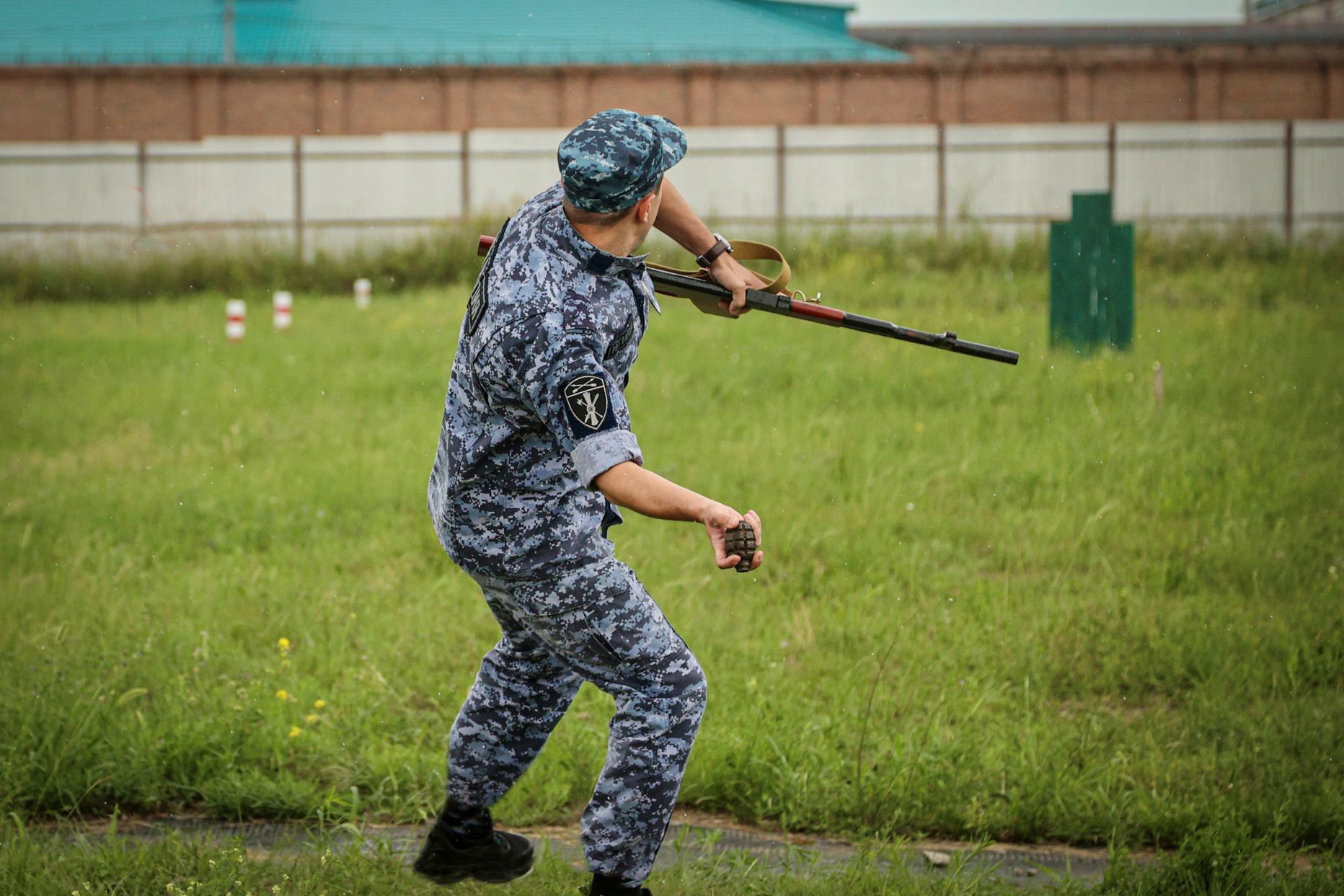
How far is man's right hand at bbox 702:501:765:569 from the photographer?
230 centimetres

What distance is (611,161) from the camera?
251cm

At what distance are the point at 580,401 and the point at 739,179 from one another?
60.4 ft

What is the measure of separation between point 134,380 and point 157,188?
39.4 ft

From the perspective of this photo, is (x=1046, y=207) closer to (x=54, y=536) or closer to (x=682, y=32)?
(x=682, y=32)

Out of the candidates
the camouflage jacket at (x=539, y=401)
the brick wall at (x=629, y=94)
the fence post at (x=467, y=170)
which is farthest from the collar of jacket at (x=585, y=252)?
the brick wall at (x=629, y=94)

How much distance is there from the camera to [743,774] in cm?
385

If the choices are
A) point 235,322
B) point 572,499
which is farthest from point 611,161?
point 235,322

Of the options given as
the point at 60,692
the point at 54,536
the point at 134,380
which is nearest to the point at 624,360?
the point at 60,692

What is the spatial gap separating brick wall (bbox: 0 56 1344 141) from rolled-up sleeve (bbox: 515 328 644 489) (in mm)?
24303

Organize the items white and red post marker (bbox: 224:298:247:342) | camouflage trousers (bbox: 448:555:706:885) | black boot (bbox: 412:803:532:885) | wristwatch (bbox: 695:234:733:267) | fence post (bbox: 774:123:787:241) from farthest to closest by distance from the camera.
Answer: fence post (bbox: 774:123:787:241) → white and red post marker (bbox: 224:298:247:342) → wristwatch (bbox: 695:234:733:267) → black boot (bbox: 412:803:532:885) → camouflage trousers (bbox: 448:555:706:885)

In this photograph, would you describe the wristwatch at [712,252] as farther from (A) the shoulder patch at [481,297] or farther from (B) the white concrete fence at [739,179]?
(B) the white concrete fence at [739,179]

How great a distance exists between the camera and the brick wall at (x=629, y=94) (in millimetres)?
26016

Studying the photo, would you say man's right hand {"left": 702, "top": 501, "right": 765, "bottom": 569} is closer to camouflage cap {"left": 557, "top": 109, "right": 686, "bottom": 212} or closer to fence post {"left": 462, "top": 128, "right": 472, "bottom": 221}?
camouflage cap {"left": 557, "top": 109, "right": 686, "bottom": 212}

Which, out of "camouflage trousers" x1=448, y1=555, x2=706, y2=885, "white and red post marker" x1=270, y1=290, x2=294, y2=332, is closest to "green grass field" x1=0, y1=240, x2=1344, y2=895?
"camouflage trousers" x1=448, y1=555, x2=706, y2=885
